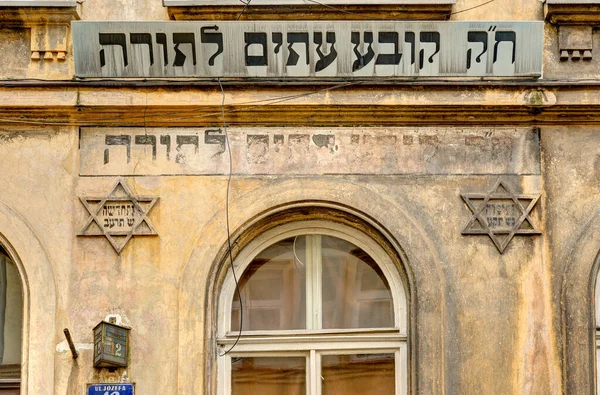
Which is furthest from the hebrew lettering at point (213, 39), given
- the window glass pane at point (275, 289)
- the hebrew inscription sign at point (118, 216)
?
the window glass pane at point (275, 289)

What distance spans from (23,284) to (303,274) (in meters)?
2.19

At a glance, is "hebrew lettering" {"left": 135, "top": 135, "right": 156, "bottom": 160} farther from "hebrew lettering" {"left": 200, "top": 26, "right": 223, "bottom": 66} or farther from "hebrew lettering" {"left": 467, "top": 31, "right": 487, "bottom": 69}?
"hebrew lettering" {"left": 467, "top": 31, "right": 487, "bottom": 69}

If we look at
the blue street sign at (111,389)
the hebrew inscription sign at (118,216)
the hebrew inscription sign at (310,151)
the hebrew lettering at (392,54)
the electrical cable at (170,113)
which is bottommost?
the blue street sign at (111,389)

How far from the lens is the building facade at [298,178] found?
386 inches

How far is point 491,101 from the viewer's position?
999 centimetres

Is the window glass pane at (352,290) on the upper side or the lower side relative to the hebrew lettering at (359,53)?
lower

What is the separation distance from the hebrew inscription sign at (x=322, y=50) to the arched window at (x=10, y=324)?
166 centimetres

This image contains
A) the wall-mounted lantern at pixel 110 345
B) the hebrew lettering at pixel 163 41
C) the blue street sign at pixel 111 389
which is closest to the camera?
the wall-mounted lantern at pixel 110 345

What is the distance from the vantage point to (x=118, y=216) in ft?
32.6

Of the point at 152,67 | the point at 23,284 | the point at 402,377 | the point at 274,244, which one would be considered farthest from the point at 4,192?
the point at 402,377

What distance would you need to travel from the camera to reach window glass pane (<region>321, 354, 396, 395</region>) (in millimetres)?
9867

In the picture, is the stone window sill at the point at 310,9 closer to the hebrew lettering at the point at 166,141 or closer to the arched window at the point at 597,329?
the hebrew lettering at the point at 166,141

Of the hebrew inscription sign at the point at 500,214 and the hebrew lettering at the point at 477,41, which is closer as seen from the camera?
the hebrew inscription sign at the point at 500,214

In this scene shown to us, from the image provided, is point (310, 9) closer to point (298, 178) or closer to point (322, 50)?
point (322, 50)
